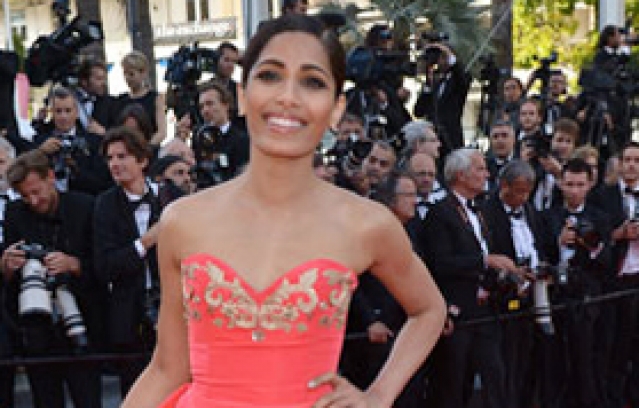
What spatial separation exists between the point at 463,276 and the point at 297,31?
3530mm

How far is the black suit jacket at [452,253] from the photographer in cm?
586

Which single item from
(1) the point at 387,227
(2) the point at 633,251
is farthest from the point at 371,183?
(1) the point at 387,227

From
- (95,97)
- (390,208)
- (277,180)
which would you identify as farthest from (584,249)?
(277,180)

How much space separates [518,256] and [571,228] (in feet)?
1.19

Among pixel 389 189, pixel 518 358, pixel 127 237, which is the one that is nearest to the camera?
pixel 127 237

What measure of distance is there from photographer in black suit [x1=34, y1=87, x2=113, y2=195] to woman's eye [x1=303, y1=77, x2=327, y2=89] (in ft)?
13.4

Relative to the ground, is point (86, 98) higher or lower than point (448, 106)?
higher

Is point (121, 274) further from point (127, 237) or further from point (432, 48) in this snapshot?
point (432, 48)

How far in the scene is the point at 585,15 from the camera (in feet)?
100

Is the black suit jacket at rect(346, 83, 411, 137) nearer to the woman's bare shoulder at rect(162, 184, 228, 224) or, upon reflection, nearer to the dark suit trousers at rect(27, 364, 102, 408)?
the dark suit trousers at rect(27, 364, 102, 408)

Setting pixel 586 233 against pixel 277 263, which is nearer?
pixel 277 263

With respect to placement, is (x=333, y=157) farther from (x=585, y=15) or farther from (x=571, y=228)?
(x=585, y=15)

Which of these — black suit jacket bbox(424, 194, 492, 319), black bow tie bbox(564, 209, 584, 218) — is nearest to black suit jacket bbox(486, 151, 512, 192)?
black bow tie bbox(564, 209, 584, 218)

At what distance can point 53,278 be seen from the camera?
17.4 ft
